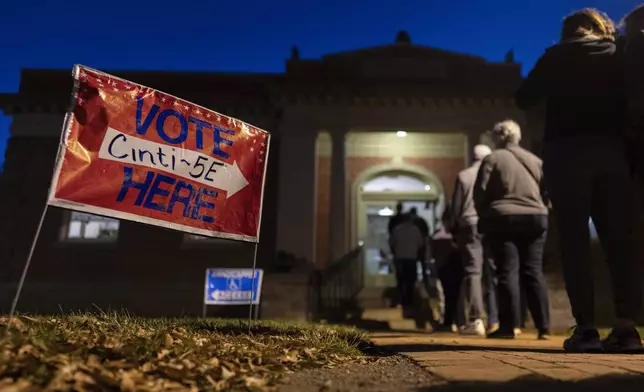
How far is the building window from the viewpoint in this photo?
45.3ft

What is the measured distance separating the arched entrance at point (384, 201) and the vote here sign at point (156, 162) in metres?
11.0

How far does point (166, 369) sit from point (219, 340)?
1.06 meters

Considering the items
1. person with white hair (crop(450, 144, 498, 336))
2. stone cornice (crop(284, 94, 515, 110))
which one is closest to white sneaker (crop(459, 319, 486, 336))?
person with white hair (crop(450, 144, 498, 336))

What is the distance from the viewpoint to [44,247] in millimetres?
13414

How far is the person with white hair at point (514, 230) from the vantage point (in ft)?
14.5

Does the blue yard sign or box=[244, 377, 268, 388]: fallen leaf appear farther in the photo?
the blue yard sign

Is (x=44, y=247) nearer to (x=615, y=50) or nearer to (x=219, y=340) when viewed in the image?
(x=219, y=340)

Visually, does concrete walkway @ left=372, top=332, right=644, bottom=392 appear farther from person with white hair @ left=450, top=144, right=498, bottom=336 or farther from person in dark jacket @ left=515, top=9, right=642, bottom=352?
person with white hair @ left=450, top=144, right=498, bottom=336

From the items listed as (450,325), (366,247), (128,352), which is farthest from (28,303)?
(128,352)

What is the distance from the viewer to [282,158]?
43.2 ft

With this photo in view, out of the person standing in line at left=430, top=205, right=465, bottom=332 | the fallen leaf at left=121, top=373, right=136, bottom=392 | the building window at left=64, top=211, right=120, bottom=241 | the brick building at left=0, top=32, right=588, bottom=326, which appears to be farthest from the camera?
the building window at left=64, top=211, right=120, bottom=241

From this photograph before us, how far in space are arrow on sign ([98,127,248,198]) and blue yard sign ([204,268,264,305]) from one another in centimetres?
416

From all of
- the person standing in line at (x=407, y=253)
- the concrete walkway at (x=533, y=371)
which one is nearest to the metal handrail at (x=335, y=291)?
the person standing in line at (x=407, y=253)

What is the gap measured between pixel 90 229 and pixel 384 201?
8728 millimetres
